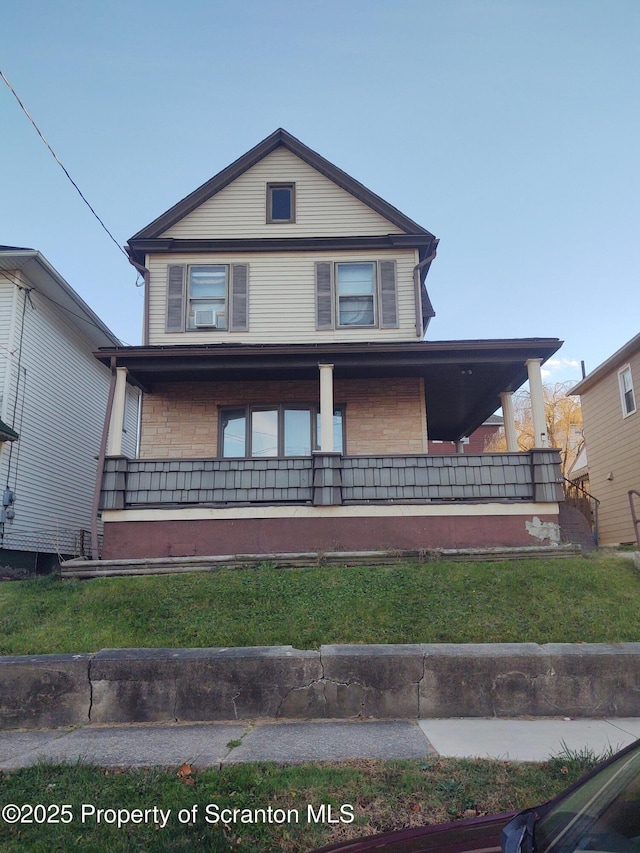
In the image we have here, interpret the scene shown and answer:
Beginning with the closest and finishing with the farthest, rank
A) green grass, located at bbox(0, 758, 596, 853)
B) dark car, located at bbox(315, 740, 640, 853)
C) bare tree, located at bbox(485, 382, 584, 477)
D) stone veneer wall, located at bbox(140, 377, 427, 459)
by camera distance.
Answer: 1. dark car, located at bbox(315, 740, 640, 853)
2. green grass, located at bbox(0, 758, 596, 853)
3. stone veneer wall, located at bbox(140, 377, 427, 459)
4. bare tree, located at bbox(485, 382, 584, 477)

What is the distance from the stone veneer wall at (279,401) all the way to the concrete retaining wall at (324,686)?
683 cm

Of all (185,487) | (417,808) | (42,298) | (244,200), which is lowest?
(417,808)

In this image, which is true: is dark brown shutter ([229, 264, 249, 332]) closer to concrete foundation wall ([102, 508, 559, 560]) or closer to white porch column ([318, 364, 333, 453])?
white porch column ([318, 364, 333, 453])

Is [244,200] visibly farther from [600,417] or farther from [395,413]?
[600,417]

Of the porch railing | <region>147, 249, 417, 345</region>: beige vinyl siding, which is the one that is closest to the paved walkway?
the porch railing

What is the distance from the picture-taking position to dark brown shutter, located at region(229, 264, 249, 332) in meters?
13.3

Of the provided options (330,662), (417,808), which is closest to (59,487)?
(330,662)

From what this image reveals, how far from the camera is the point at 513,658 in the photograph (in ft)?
18.9

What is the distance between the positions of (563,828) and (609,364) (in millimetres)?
15007

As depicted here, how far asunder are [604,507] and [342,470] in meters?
8.66

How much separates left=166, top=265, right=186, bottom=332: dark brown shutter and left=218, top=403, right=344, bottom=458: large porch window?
2124 mm

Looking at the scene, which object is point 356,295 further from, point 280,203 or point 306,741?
point 306,741

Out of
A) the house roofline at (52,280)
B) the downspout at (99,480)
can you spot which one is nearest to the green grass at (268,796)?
the downspout at (99,480)

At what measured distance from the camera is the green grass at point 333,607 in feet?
22.0
